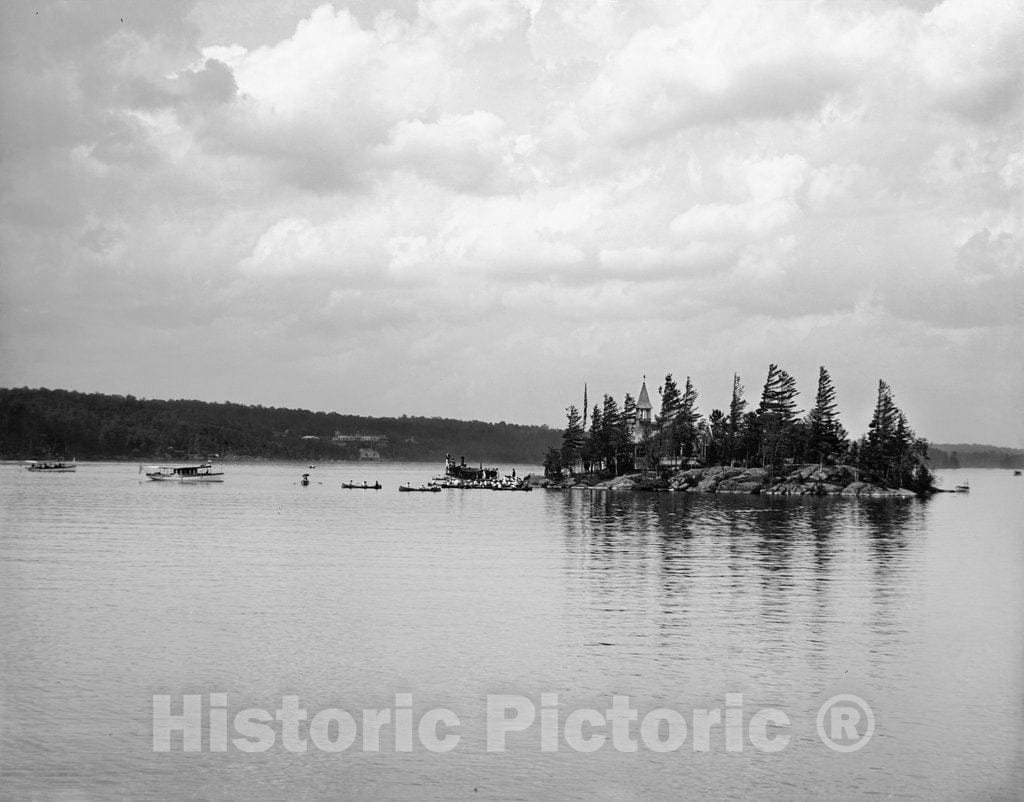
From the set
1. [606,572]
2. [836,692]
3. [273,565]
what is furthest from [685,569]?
[836,692]

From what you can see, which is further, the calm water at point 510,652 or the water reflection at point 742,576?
the water reflection at point 742,576

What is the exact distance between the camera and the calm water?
24.9 meters

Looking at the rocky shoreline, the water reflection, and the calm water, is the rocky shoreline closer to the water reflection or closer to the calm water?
the water reflection

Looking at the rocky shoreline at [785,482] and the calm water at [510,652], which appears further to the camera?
the rocky shoreline at [785,482]

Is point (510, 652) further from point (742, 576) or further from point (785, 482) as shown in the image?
point (785, 482)

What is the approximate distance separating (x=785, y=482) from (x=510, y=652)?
519ft

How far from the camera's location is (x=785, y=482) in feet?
619

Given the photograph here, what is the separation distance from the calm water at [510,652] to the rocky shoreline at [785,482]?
97.0 meters

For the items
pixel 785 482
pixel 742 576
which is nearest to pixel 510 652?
pixel 742 576

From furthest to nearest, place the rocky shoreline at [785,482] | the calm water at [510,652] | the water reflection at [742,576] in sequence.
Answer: the rocky shoreline at [785,482], the water reflection at [742,576], the calm water at [510,652]

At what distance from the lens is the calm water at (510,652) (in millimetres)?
24875

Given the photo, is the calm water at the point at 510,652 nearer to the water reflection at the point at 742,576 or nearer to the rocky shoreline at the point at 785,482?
the water reflection at the point at 742,576

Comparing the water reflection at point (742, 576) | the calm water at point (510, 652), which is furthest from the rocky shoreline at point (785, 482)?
the calm water at point (510, 652)

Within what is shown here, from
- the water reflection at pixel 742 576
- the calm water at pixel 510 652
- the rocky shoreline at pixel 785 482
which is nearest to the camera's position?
the calm water at pixel 510 652
